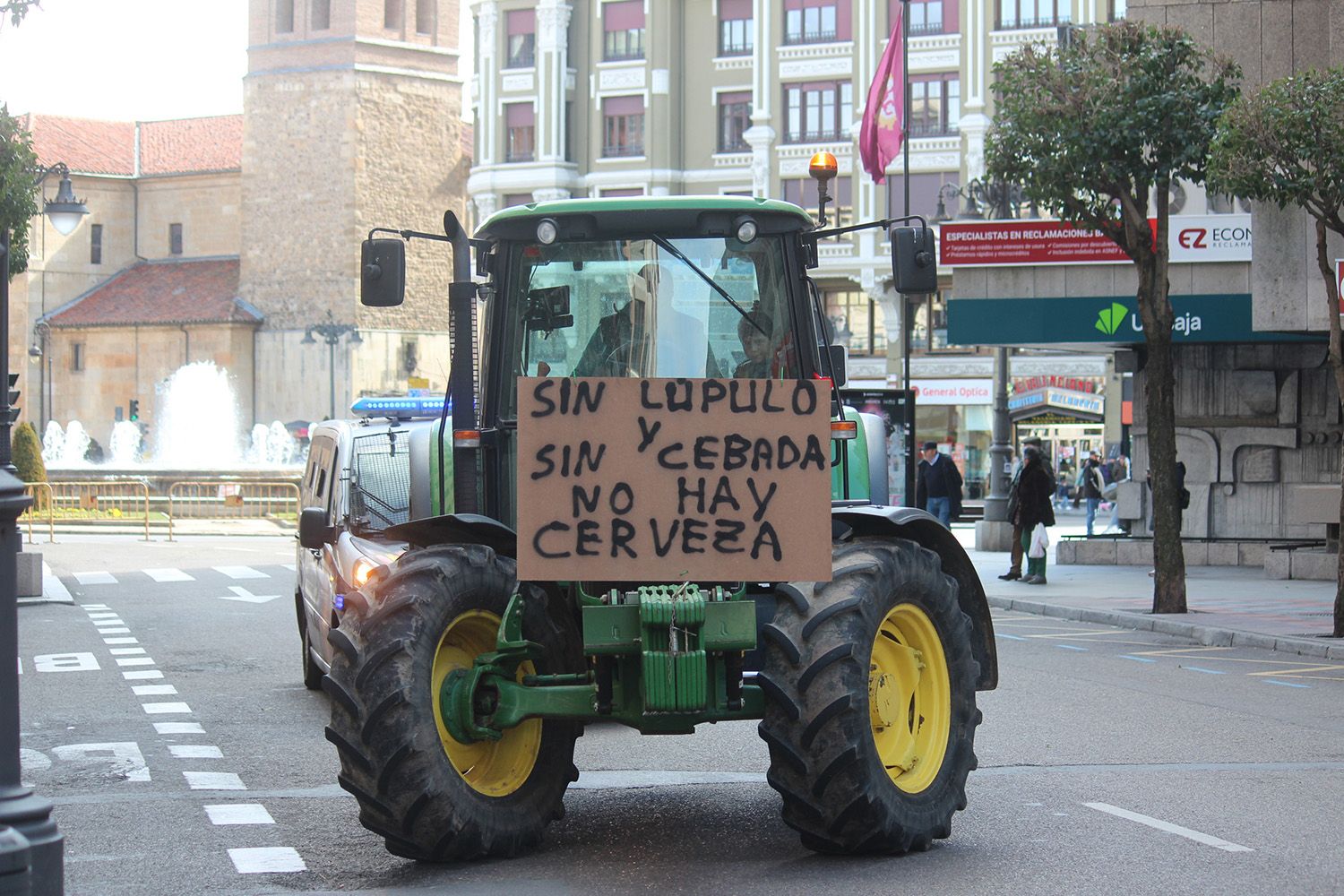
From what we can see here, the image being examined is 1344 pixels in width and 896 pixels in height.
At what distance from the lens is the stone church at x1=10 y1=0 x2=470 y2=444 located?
72.4 meters

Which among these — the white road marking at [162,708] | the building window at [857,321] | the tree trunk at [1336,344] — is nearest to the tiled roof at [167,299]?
the building window at [857,321]

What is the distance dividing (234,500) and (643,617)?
35717 mm

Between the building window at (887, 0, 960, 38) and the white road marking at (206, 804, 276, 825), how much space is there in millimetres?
48412

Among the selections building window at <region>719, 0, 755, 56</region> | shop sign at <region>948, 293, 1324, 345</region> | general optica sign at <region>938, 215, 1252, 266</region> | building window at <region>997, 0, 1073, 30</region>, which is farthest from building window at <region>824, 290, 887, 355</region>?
general optica sign at <region>938, 215, 1252, 266</region>

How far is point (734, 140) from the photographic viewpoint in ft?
194

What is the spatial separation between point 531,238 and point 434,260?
67684 millimetres

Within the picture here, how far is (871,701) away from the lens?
272 inches

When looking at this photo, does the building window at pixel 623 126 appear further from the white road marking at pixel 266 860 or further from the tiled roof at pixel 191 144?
the white road marking at pixel 266 860

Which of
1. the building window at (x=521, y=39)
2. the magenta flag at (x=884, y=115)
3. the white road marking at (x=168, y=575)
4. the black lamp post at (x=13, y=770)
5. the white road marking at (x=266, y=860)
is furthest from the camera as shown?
the building window at (x=521, y=39)

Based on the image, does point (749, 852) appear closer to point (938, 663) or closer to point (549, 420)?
point (938, 663)

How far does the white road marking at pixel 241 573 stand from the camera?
24.7m

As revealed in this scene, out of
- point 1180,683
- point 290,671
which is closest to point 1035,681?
point 1180,683

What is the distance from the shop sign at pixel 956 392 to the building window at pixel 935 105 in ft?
23.3

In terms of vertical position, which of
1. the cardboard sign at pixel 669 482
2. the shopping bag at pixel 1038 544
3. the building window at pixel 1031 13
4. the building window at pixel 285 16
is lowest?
the shopping bag at pixel 1038 544
